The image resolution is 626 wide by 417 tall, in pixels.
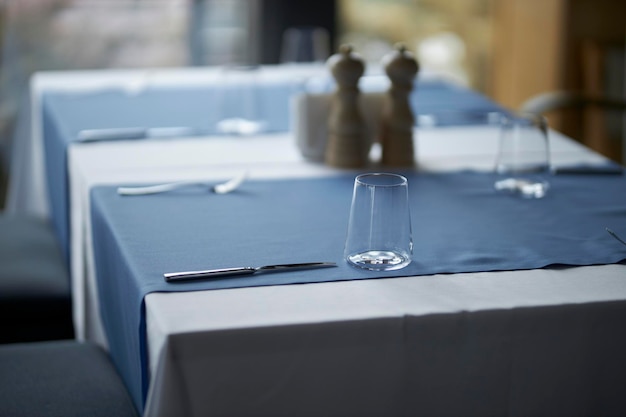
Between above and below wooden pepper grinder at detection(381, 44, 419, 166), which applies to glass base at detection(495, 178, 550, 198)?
below

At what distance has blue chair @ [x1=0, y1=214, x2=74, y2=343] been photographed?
2088mm

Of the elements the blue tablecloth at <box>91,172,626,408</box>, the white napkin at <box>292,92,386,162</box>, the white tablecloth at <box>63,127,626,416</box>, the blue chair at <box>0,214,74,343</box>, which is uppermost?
the white napkin at <box>292,92,386,162</box>

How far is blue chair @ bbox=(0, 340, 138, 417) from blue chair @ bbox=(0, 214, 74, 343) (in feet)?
1.02

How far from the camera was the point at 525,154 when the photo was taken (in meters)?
1.84

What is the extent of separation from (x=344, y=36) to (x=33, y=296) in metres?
2.57

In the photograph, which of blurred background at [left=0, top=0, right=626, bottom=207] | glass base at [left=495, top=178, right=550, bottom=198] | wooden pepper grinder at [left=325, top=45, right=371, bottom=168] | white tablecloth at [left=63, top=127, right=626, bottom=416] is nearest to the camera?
white tablecloth at [left=63, top=127, right=626, bottom=416]

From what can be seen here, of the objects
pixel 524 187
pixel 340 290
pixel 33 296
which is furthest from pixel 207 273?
pixel 33 296

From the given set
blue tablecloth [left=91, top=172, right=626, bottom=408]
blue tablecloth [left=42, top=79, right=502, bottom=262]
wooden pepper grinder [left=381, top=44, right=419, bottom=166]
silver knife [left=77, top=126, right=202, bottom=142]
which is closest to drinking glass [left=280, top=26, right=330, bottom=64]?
blue tablecloth [left=42, top=79, right=502, bottom=262]

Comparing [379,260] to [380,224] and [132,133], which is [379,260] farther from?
[132,133]

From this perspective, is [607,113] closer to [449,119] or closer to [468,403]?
[449,119]

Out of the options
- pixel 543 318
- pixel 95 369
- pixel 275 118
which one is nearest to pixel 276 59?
pixel 275 118

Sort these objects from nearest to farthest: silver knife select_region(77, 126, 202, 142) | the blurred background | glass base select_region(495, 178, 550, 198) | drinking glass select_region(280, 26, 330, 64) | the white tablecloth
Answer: the white tablecloth < glass base select_region(495, 178, 550, 198) < silver knife select_region(77, 126, 202, 142) < drinking glass select_region(280, 26, 330, 64) < the blurred background

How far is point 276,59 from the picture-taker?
424 centimetres

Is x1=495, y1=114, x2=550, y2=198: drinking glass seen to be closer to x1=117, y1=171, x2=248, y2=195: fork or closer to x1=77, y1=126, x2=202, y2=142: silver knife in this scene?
x1=117, y1=171, x2=248, y2=195: fork
